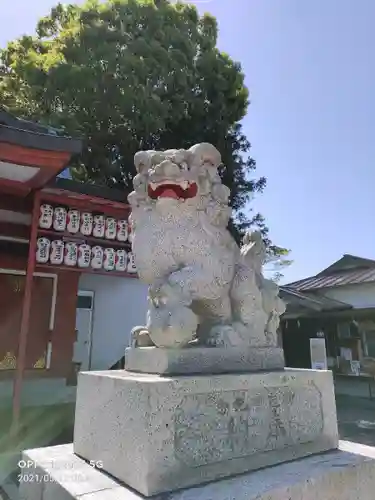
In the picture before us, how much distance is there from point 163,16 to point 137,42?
4.45 feet

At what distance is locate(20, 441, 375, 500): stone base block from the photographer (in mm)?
1646

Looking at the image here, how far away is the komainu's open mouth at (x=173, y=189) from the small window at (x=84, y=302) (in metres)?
6.71

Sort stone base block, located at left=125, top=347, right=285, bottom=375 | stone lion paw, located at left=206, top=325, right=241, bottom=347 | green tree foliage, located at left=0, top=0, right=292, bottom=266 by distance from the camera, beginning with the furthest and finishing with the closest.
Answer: green tree foliage, located at left=0, top=0, right=292, bottom=266 < stone lion paw, located at left=206, top=325, right=241, bottom=347 < stone base block, located at left=125, top=347, right=285, bottom=375

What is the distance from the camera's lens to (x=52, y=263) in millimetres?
5836

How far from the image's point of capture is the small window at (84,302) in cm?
849

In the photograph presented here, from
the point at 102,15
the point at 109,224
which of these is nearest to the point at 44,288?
the point at 109,224

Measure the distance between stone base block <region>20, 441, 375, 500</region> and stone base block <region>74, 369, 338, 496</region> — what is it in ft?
0.21

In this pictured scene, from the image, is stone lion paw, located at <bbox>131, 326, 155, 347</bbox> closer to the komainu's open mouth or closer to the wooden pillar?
the komainu's open mouth

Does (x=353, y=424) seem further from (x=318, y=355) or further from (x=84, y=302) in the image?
(x=84, y=302)

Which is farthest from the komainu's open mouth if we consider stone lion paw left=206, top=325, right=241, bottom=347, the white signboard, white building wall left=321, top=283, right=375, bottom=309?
white building wall left=321, top=283, right=375, bottom=309

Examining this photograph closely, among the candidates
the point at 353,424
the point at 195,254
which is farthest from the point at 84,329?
the point at 195,254

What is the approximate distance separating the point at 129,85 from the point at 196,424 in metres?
9.83

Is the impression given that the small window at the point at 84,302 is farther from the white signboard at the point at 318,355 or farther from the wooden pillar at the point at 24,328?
the white signboard at the point at 318,355

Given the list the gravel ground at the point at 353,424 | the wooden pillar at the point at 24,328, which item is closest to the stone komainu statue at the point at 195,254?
the gravel ground at the point at 353,424
